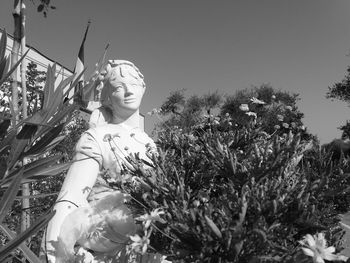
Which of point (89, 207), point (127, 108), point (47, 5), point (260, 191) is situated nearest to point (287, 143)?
point (260, 191)

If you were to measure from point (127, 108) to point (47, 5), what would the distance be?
1604mm

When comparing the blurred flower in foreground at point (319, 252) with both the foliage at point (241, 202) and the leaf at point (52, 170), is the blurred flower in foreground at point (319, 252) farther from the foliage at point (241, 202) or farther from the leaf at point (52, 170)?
the leaf at point (52, 170)

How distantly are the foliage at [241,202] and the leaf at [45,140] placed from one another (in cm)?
64

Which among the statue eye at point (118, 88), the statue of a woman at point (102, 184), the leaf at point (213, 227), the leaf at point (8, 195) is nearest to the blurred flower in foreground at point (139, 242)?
the leaf at point (213, 227)

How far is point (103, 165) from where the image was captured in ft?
6.93

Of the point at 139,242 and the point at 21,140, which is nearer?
the point at 139,242

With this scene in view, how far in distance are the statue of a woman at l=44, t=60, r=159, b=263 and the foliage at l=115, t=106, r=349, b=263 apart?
261 millimetres

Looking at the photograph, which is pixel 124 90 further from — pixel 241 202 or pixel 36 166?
pixel 241 202

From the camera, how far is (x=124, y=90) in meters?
2.36

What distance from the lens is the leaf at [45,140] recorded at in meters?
1.88

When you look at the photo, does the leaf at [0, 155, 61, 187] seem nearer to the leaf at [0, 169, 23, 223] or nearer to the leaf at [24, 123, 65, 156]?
the leaf at [24, 123, 65, 156]

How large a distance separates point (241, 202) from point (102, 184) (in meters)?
0.77

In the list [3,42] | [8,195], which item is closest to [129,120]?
[3,42]

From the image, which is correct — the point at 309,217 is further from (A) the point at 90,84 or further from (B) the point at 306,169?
(A) the point at 90,84
